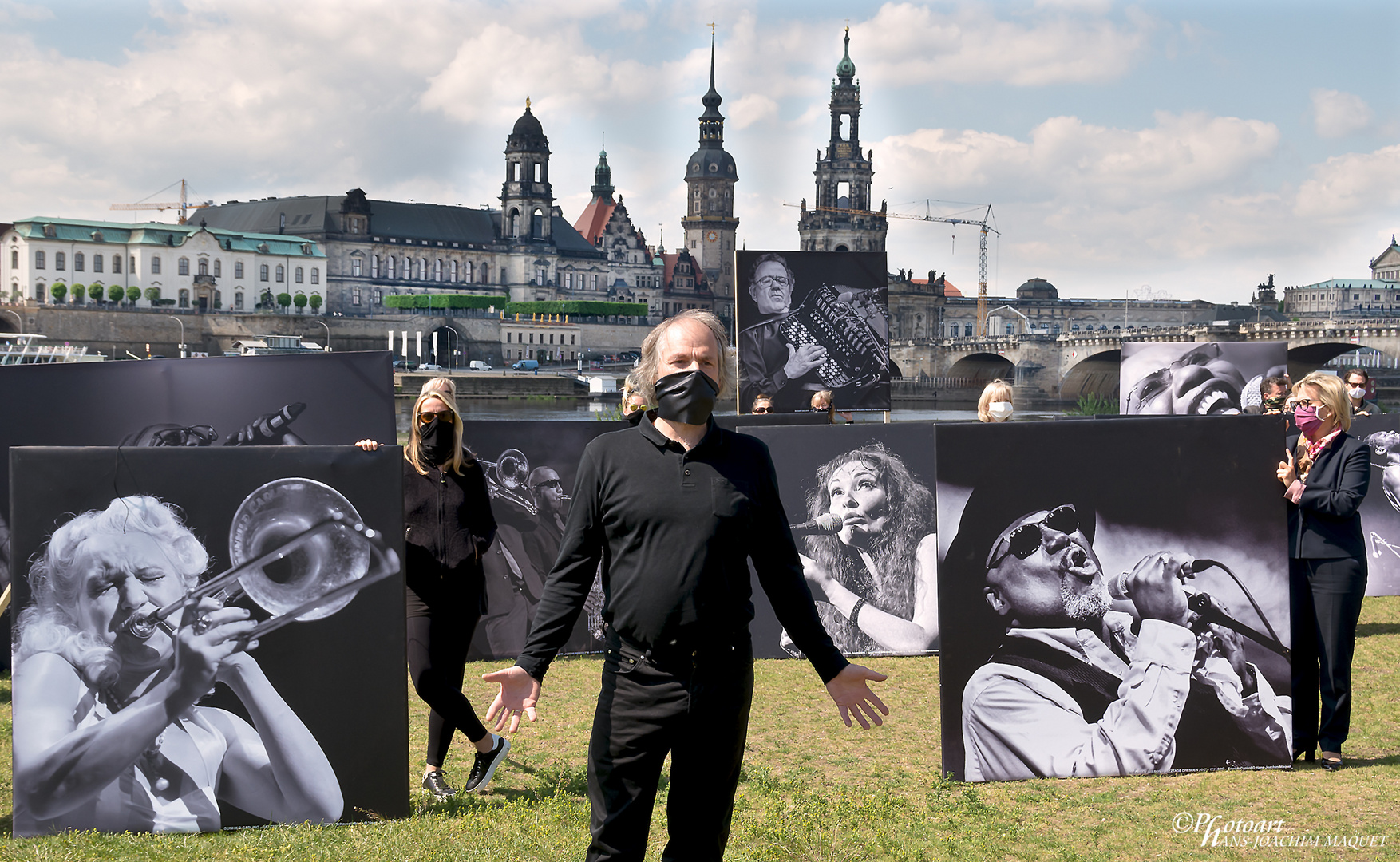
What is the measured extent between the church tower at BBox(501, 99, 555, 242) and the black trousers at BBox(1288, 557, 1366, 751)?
93211mm

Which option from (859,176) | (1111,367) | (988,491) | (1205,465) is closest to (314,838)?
(988,491)

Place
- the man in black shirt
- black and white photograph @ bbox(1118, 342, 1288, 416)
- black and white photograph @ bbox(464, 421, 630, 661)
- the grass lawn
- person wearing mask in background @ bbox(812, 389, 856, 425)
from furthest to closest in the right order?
person wearing mask in background @ bbox(812, 389, 856, 425) → black and white photograph @ bbox(1118, 342, 1288, 416) → black and white photograph @ bbox(464, 421, 630, 661) → the grass lawn → the man in black shirt

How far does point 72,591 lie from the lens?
3.83 meters

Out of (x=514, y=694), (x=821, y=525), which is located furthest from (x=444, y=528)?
(x=821, y=525)

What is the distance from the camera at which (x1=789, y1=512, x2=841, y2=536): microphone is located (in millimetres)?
6816

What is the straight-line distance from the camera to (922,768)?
4582mm

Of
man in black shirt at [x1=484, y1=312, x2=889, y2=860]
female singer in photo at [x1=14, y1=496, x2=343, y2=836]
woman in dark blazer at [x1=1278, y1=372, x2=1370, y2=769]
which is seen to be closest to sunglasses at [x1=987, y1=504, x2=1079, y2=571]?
woman in dark blazer at [x1=1278, y1=372, x2=1370, y2=769]

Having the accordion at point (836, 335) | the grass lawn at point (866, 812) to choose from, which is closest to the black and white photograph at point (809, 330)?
the accordion at point (836, 335)

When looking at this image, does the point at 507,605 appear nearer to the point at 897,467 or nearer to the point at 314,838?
the point at 897,467

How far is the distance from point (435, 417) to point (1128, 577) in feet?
8.63

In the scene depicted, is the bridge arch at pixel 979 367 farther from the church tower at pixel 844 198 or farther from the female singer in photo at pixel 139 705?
the female singer in photo at pixel 139 705

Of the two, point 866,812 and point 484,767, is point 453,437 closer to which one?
point 484,767

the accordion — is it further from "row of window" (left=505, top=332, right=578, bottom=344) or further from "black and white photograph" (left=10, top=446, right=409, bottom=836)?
"row of window" (left=505, top=332, right=578, bottom=344)

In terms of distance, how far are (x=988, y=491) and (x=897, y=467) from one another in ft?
7.90
